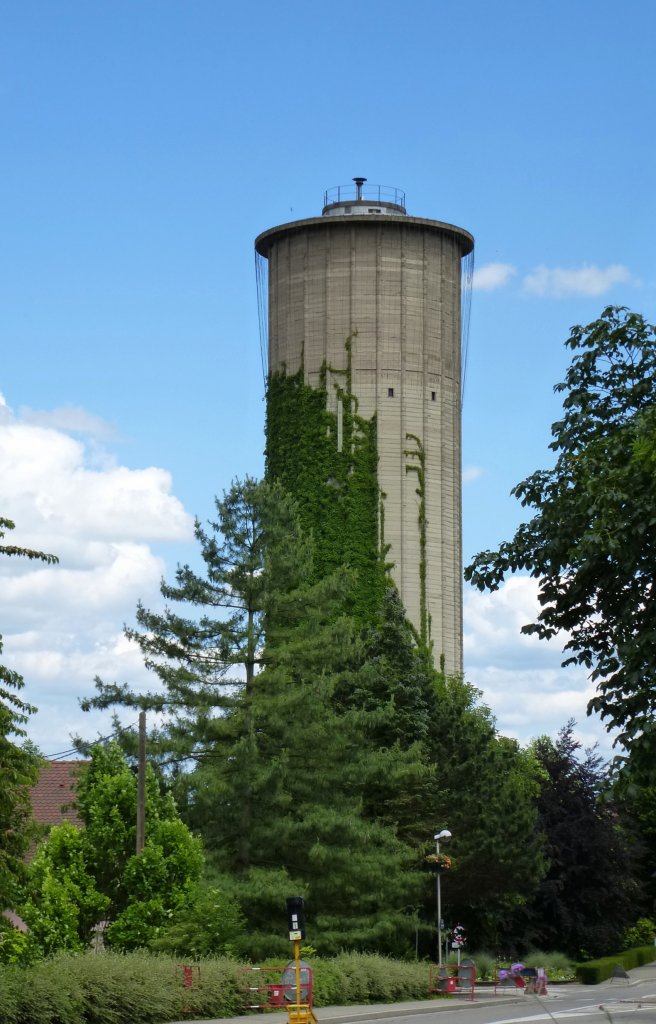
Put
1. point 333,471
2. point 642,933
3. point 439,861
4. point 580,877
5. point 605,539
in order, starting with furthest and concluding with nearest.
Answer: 1. point 333,471
2. point 642,933
3. point 580,877
4. point 439,861
5. point 605,539

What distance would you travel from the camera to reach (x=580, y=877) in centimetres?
5769

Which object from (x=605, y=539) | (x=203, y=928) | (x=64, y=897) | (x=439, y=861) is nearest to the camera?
(x=605, y=539)

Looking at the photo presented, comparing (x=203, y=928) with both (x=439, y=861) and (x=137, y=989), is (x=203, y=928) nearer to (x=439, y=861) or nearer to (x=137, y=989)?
(x=137, y=989)

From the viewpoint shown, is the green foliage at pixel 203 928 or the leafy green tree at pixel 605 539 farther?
the green foliage at pixel 203 928

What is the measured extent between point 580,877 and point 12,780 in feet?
120

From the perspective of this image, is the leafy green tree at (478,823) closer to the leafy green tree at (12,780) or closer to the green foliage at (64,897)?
the green foliage at (64,897)

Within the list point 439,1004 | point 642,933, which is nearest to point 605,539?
point 439,1004

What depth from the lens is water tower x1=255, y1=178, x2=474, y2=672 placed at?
81250 millimetres

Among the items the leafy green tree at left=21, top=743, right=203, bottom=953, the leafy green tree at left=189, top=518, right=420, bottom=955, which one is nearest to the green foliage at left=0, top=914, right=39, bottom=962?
the leafy green tree at left=21, top=743, right=203, bottom=953

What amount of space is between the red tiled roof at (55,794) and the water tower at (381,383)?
72.9 feet

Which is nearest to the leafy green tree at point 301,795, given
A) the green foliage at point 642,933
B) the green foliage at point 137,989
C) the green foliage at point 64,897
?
the green foliage at point 64,897

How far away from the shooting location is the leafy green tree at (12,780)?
2470 cm

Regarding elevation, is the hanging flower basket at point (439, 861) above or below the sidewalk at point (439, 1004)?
above

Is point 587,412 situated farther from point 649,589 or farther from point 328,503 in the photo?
point 328,503
